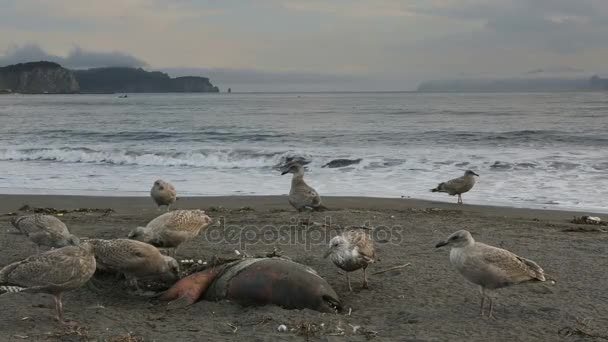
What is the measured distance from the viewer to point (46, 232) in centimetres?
775

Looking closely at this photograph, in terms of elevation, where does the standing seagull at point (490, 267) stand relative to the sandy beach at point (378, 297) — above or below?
above

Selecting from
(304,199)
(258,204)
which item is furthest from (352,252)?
(258,204)

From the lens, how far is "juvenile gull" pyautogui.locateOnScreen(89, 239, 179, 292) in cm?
645

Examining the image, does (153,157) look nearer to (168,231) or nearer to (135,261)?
(168,231)

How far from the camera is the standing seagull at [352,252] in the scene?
6426mm

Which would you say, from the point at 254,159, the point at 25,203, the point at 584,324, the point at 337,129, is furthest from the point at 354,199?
the point at 337,129

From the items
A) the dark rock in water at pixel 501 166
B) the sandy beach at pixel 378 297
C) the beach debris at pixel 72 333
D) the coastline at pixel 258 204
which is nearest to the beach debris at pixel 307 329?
the sandy beach at pixel 378 297

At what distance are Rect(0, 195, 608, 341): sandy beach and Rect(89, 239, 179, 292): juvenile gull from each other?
0.29 meters

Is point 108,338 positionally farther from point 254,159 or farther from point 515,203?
point 254,159

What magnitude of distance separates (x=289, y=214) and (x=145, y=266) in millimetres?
5103

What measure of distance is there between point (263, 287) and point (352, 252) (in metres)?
1.06

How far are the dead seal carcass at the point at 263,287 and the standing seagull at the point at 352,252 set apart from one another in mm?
482

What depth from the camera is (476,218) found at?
11.2 meters

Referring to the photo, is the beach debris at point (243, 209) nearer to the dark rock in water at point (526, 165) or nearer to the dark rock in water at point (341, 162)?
the dark rock in water at point (341, 162)
